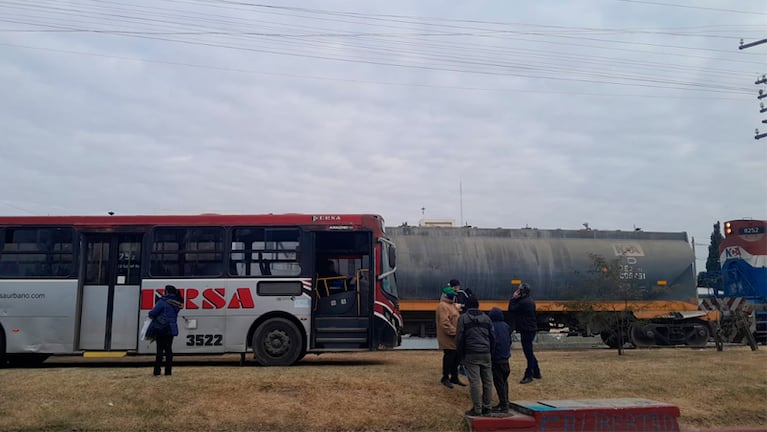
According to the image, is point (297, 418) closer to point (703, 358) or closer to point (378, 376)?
point (378, 376)

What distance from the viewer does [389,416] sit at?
30.8 feet

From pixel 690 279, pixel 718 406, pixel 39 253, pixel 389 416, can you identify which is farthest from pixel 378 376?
pixel 690 279

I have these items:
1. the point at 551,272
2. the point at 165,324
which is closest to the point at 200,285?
the point at 165,324

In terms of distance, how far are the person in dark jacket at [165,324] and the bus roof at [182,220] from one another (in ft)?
7.95

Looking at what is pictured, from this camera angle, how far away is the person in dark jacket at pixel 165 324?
1116 centimetres

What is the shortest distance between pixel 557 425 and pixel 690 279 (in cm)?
1452

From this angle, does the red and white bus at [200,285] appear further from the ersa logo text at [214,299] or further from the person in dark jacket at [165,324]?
the person in dark jacket at [165,324]

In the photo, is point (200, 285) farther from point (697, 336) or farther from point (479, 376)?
point (697, 336)

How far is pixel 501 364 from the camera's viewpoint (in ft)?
31.8

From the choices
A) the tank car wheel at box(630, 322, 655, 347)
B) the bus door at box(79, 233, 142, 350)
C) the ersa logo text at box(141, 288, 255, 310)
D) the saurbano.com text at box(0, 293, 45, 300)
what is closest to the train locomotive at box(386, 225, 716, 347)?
the tank car wheel at box(630, 322, 655, 347)

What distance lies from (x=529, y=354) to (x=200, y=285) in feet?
21.8

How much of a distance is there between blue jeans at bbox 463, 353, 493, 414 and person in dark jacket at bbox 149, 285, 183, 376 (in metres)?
5.23

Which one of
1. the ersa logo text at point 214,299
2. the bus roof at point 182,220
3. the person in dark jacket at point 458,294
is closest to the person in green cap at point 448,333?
the person in dark jacket at point 458,294

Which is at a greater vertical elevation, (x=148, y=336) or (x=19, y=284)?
(x=19, y=284)
